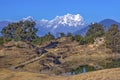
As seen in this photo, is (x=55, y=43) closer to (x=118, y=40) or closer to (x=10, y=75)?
(x=118, y=40)

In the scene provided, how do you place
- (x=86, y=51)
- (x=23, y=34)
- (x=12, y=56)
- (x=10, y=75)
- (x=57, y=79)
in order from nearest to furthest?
(x=57, y=79) → (x=10, y=75) → (x=12, y=56) → (x=86, y=51) → (x=23, y=34)

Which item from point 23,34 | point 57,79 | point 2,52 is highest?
point 23,34

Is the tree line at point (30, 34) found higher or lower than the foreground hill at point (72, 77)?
higher

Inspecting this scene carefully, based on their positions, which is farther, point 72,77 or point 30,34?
point 30,34

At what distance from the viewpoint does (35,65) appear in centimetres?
6938

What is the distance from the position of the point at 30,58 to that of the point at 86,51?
32.7 meters

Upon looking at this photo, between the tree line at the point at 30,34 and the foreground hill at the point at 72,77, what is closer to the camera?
the foreground hill at the point at 72,77

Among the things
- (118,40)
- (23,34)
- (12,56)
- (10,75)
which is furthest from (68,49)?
(10,75)

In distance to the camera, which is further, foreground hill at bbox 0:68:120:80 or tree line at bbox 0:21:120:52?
tree line at bbox 0:21:120:52

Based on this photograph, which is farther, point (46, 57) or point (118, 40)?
point (118, 40)

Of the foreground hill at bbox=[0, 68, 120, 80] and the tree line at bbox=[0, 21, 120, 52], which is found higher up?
the tree line at bbox=[0, 21, 120, 52]

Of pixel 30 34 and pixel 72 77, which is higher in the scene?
pixel 30 34

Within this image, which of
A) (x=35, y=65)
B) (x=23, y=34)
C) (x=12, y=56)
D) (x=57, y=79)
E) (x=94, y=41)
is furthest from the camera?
(x=23, y=34)

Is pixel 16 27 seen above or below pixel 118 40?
above
